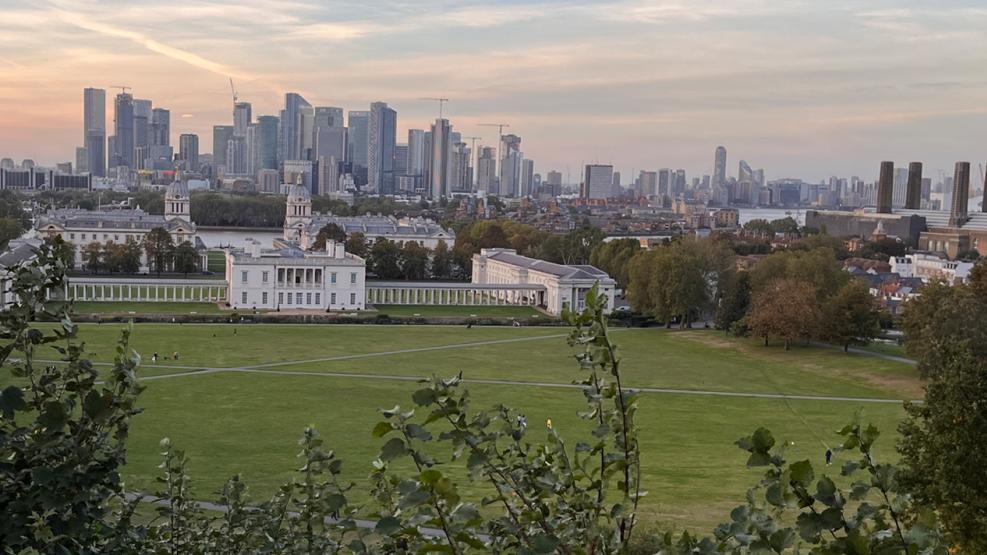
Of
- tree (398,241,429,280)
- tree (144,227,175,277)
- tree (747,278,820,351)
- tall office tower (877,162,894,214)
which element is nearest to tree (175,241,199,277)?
tree (144,227,175,277)

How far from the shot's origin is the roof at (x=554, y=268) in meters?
73.8

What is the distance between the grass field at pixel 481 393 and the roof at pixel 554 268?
425 inches

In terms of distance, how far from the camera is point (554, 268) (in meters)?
76.9

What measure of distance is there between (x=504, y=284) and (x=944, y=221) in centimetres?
9978

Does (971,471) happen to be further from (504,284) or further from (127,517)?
(504,284)

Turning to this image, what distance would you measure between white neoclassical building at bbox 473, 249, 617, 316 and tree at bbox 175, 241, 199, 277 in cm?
2304

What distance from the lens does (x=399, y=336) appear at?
57781mm

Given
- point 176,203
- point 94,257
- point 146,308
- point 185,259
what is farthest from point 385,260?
point 176,203

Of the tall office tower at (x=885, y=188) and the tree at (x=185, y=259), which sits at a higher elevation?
the tall office tower at (x=885, y=188)

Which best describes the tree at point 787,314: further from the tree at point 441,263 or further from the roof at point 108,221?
the roof at point 108,221

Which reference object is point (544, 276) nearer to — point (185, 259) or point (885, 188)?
point (185, 259)

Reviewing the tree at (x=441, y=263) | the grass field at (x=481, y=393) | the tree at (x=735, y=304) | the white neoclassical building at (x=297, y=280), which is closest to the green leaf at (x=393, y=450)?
the grass field at (x=481, y=393)

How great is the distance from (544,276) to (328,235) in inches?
1117

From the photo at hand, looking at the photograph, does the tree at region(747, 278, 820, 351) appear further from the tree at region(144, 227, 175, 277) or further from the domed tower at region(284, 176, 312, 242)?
the domed tower at region(284, 176, 312, 242)
